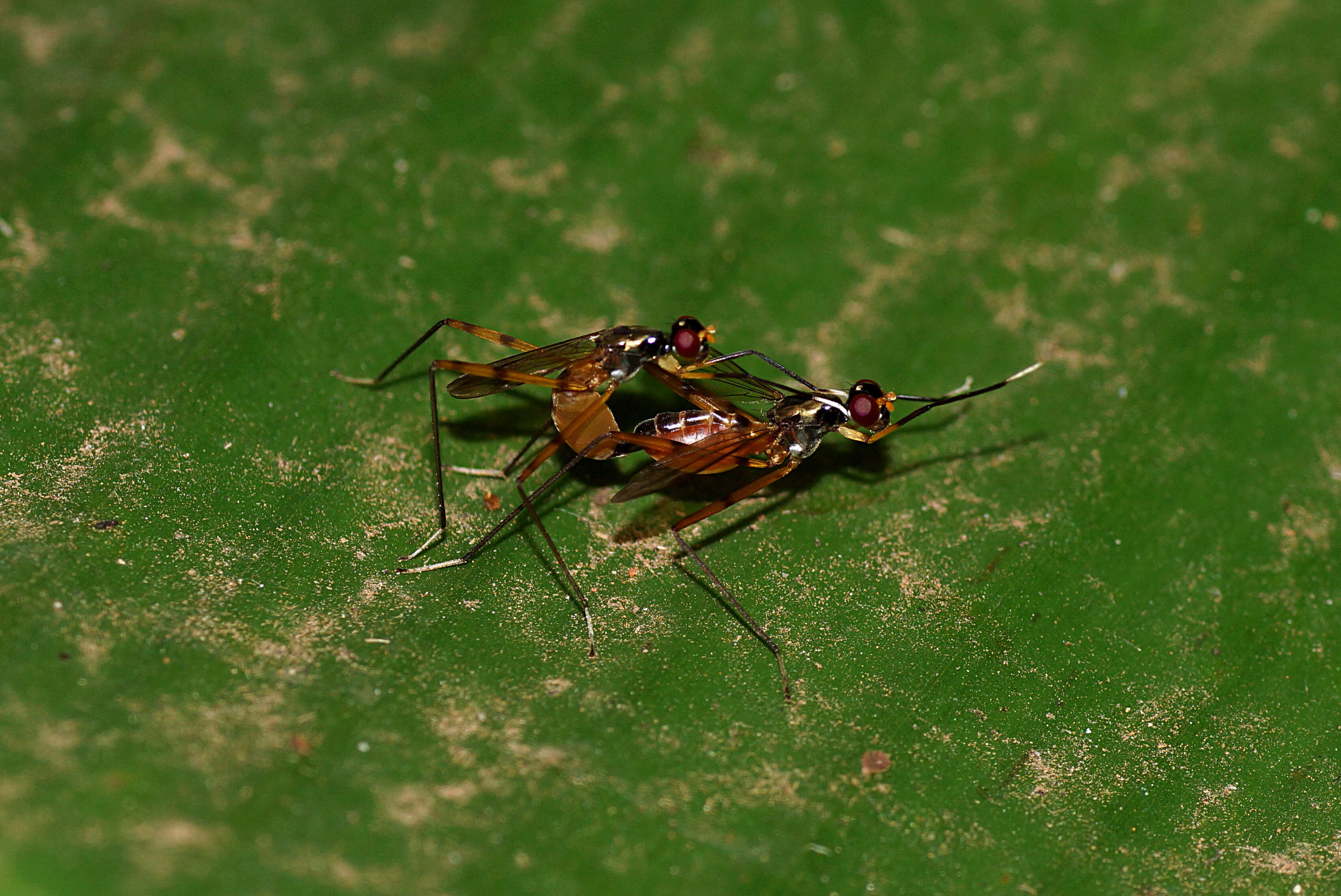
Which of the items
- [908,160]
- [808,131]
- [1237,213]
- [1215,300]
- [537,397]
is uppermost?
[808,131]

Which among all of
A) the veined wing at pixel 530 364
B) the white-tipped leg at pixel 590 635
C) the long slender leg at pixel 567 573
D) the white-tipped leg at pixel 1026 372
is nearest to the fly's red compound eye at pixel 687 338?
the veined wing at pixel 530 364

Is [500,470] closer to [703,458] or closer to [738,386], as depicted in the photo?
[703,458]

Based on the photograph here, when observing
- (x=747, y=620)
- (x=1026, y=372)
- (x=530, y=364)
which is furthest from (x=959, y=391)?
(x=530, y=364)

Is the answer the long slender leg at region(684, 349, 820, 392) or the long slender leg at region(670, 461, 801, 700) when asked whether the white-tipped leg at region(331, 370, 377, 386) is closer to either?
the long slender leg at region(684, 349, 820, 392)

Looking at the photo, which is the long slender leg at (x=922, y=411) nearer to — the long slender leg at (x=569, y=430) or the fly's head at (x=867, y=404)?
the fly's head at (x=867, y=404)

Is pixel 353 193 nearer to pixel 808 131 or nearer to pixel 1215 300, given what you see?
pixel 808 131

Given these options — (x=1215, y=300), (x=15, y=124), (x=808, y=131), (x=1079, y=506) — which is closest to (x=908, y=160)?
(x=808, y=131)
